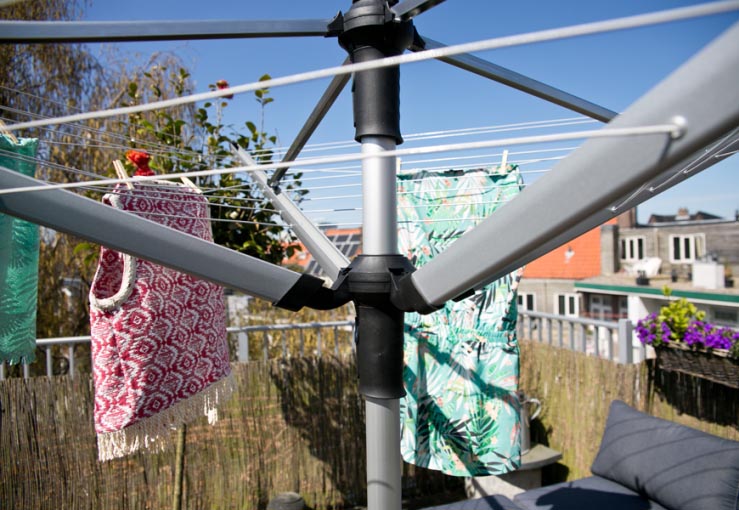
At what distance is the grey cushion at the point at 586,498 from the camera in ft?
8.46

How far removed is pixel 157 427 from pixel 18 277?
0.62 m

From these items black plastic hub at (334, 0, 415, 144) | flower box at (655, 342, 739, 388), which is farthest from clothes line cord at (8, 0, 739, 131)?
flower box at (655, 342, 739, 388)

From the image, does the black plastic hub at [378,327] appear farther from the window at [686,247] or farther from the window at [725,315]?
the window at [686,247]

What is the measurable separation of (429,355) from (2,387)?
2380 mm

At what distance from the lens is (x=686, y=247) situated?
16.7 meters

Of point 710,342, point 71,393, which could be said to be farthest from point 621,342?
point 71,393

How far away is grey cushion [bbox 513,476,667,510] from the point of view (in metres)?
2.58

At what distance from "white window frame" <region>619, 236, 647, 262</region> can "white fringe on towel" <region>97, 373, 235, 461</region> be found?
1885cm

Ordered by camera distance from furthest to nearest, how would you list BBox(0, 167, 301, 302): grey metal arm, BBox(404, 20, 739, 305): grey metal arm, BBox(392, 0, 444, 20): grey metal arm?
BBox(392, 0, 444, 20): grey metal arm
BBox(0, 167, 301, 302): grey metal arm
BBox(404, 20, 739, 305): grey metal arm

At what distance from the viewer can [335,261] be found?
4.11 feet

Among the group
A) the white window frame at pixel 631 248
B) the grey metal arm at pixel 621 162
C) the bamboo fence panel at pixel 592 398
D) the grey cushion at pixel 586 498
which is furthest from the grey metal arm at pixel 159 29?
the white window frame at pixel 631 248

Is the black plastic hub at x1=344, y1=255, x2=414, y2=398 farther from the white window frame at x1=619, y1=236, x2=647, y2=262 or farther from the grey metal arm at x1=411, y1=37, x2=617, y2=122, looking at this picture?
the white window frame at x1=619, y1=236, x2=647, y2=262

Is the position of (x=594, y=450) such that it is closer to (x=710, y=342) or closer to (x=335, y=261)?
(x=710, y=342)

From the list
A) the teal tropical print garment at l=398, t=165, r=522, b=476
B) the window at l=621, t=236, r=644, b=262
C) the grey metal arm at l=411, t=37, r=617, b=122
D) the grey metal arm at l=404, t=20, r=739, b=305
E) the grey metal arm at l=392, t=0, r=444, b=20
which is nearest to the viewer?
the grey metal arm at l=404, t=20, r=739, b=305
